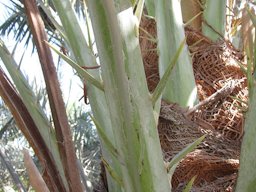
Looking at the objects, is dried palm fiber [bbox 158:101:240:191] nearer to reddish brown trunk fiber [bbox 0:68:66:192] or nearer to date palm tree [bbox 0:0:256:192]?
date palm tree [bbox 0:0:256:192]

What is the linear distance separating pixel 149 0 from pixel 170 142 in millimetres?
480

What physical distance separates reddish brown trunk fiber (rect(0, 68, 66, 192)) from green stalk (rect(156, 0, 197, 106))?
1.50 feet

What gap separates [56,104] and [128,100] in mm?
250

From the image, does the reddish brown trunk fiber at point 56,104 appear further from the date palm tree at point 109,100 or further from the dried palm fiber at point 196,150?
the dried palm fiber at point 196,150

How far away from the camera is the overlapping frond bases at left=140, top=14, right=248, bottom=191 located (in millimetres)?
1196

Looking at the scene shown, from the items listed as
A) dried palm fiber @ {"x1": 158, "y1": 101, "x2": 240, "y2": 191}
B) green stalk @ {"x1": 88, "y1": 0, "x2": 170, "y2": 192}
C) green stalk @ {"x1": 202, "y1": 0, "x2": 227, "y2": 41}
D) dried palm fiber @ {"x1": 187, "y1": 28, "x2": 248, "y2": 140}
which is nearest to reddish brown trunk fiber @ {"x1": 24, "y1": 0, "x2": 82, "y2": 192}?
green stalk @ {"x1": 88, "y1": 0, "x2": 170, "y2": 192}

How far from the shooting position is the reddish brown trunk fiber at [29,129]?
3.12 ft

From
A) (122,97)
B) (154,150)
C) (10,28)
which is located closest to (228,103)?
(154,150)

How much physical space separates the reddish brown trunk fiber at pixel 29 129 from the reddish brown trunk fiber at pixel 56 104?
0.16ft

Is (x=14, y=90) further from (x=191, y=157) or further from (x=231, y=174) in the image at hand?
(x=231, y=174)

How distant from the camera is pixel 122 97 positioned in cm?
70

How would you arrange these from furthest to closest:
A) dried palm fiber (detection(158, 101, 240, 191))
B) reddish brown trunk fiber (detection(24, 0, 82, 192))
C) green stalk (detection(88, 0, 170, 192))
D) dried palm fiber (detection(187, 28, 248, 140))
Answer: dried palm fiber (detection(187, 28, 248, 140)), dried palm fiber (detection(158, 101, 240, 191)), reddish brown trunk fiber (detection(24, 0, 82, 192)), green stalk (detection(88, 0, 170, 192))

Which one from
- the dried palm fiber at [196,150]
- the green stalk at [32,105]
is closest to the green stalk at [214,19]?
the dried palm fiber at [196,150]

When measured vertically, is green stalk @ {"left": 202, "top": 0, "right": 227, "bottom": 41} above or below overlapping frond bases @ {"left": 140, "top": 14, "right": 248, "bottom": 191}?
above
